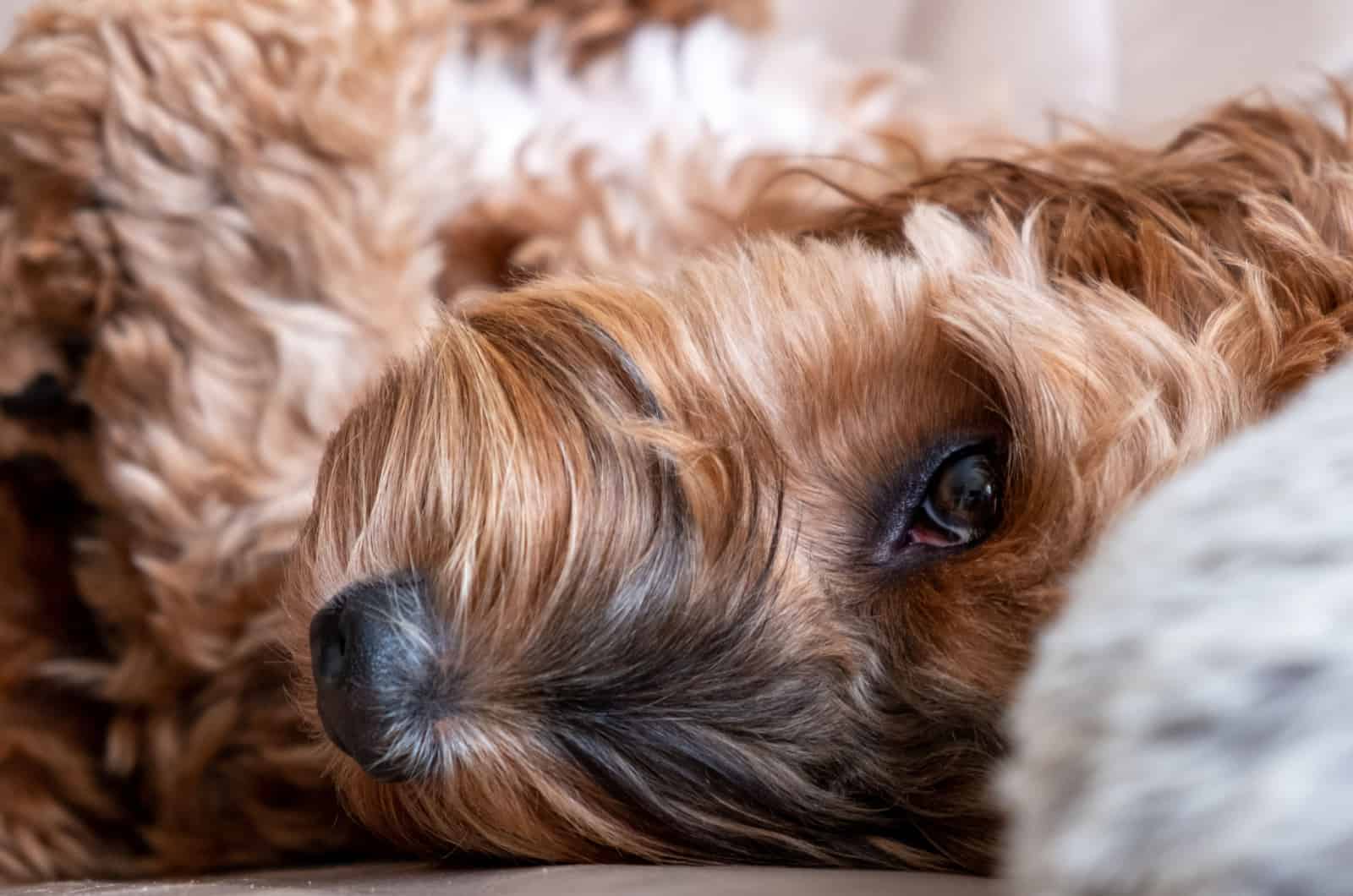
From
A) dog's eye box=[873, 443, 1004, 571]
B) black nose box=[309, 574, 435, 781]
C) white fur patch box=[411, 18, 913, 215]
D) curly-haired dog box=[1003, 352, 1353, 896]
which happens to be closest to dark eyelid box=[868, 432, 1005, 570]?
dog's eye box=[873, 443, 1004, 571]

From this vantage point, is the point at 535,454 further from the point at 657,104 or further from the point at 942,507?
the point at 657,104

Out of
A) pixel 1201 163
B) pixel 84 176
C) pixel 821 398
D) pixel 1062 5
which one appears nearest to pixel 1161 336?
pixel 821 398

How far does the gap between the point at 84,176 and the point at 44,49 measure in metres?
0.14

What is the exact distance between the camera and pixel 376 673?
33.8 inches

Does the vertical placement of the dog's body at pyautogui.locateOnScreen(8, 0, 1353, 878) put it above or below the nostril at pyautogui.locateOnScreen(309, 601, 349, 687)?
above

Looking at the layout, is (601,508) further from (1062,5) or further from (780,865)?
(1062,5)

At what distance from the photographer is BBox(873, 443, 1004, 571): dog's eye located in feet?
3.18

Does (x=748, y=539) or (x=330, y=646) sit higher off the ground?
(x=748, y=539)

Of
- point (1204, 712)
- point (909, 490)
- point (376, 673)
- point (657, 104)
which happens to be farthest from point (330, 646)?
point (657, 104)

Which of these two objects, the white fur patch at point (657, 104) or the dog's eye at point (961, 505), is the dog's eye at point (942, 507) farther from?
the white fur patch at point (657, 104)

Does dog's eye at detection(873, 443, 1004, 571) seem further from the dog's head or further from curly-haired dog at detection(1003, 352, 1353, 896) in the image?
curly-haired dog at detection(1003, 352, 1353, 896)

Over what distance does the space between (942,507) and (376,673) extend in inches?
14.8

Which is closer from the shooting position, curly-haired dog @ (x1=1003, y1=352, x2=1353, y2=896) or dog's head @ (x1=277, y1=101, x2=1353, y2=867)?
curly-haired dog @ (x1=1003, y1=352, x2=1353, y2=896)

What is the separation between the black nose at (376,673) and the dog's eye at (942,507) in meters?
0.30
